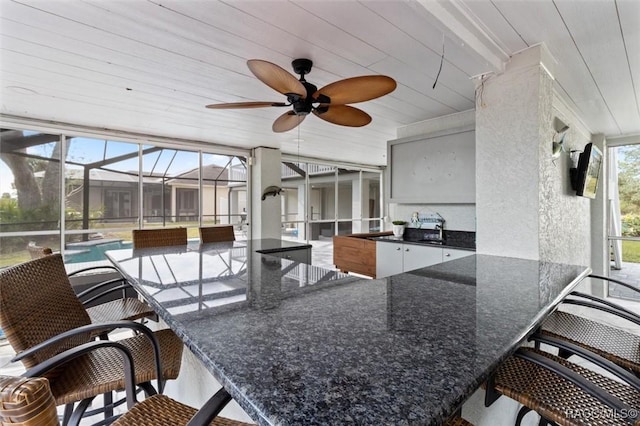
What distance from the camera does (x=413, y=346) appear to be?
29.6 inches

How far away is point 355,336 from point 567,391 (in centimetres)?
77

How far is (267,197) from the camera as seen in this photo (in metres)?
5.69

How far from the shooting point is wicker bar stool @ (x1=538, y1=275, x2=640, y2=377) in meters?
1.21

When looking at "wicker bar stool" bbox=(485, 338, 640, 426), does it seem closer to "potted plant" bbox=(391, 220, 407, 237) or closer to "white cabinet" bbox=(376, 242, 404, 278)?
"white cabinet" bbox=(376, 242, 404, 278)

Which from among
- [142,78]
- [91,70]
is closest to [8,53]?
[91,70]

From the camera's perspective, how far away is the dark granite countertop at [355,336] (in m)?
0.54

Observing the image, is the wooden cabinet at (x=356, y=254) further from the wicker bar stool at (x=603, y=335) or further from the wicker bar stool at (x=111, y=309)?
the wicker bar stool at (x=111, y=309)

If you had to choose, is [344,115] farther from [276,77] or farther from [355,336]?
[355,336]

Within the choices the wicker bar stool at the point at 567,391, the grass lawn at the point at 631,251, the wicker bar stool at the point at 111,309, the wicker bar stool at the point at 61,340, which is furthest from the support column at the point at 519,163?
the grass lawn at the point at 631,251

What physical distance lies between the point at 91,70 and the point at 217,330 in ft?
8.65

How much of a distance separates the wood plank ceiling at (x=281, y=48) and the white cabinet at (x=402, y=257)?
1548mm

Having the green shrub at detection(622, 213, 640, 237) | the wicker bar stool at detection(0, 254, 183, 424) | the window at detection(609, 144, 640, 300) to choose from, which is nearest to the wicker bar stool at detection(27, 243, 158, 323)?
the wicker bar stool at detection(0, 254, 183, 424)

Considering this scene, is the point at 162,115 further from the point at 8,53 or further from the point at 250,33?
the point at 250,33

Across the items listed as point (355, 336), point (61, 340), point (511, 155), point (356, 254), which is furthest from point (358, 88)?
point (356, 254)
